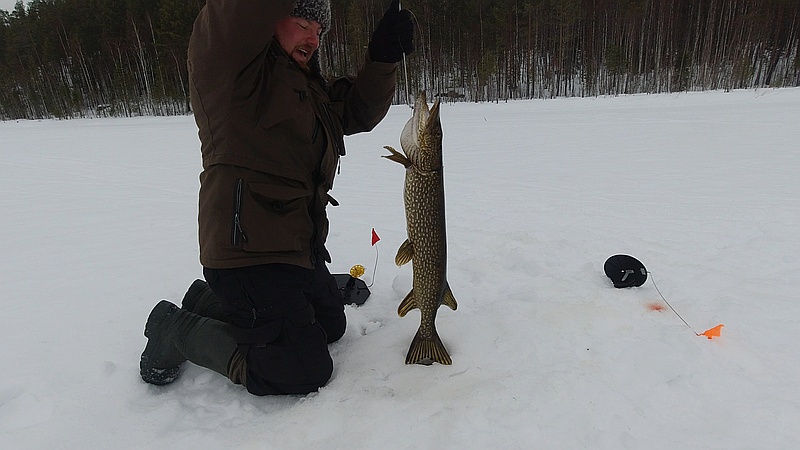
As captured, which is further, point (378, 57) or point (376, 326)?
point (376, 326)

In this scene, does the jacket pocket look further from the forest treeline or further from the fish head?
the forest treeline

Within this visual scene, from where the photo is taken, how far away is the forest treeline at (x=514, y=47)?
24719 millimetres

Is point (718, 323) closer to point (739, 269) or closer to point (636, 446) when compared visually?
point (739, 269)

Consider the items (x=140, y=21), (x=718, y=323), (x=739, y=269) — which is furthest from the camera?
(x=140, y=21)

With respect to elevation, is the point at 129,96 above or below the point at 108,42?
below

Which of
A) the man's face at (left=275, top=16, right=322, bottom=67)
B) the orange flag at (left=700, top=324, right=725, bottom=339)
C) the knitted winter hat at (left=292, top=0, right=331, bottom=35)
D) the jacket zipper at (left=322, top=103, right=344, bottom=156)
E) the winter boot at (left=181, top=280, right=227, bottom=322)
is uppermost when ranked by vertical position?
the knitted winter hat at (left=292, top=0, right=331, bottom=35)

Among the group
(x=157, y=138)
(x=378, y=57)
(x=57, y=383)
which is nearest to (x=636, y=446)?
(x=378, y=57)

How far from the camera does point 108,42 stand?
2961 centimetres

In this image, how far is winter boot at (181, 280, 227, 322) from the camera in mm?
2426

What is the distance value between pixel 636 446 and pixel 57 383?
268cm

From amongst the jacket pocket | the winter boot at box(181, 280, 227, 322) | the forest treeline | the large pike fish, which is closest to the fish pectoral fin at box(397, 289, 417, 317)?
the large pike fish

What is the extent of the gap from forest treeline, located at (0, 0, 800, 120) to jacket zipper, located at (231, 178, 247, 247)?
929 inches

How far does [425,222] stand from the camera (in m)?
2.15

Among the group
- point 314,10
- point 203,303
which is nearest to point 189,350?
point 203,303
